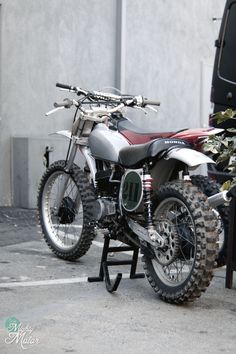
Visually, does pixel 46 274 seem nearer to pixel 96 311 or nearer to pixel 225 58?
pixel 96 311

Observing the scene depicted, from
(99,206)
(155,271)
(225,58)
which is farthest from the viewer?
(225,58)

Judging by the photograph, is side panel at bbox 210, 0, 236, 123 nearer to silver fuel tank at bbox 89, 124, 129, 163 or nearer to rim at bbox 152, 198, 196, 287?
silver fuel tank at bbox 89, 124, 129, 163

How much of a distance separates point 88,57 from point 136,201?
5750mm

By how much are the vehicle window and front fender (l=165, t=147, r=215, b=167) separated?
9.31 ft

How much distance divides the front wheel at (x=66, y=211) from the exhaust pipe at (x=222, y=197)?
112 centimetres

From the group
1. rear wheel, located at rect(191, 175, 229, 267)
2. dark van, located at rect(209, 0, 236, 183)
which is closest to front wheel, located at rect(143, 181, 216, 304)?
rear wheel, located at rect(191, 175, 229, 267)

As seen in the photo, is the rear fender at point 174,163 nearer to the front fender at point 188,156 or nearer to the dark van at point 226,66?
the front fender at point 188,156

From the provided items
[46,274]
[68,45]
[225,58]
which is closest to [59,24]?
[68,45]

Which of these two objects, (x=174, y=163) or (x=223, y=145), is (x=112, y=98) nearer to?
(x=174, y=163)

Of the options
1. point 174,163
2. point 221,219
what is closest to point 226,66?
point 221,219

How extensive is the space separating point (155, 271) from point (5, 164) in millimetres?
4820

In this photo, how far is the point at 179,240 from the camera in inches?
194

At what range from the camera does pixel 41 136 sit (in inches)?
392

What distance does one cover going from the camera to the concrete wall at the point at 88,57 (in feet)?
31.3
